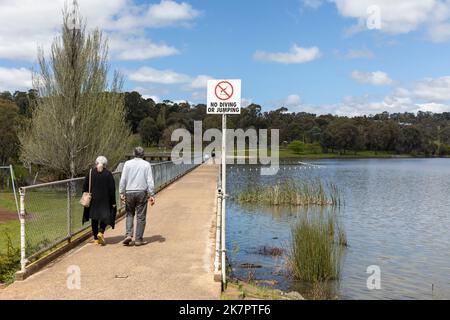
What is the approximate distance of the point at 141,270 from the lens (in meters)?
8.10

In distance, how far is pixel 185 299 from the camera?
6.59 meters

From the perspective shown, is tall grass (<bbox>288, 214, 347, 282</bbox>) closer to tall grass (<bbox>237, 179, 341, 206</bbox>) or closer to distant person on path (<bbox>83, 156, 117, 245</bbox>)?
distant person on path (<bbox>83, 156, 117, 245</bbox>)

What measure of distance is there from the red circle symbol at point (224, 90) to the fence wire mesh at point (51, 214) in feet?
11.0

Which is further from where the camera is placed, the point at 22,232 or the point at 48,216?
the point at 48,216

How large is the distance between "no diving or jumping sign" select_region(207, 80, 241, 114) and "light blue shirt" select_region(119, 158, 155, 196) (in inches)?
112

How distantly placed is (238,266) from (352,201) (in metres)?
18.8

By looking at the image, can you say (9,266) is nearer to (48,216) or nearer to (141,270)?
(48,216)

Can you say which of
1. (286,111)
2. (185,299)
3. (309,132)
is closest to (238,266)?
(185,299)

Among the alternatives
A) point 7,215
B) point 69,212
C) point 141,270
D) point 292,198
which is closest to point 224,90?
point 141,270

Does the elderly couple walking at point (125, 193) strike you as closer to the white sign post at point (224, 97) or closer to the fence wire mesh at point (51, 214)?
the fence wire mesh at point (51, 214)

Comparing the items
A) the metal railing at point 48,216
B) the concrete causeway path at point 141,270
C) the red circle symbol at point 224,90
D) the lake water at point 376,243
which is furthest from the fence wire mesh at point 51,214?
the lake water at point 376,243

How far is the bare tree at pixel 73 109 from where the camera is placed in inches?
1011

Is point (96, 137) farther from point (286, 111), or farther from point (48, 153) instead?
point (286, 111)

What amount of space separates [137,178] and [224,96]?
3137 mm
